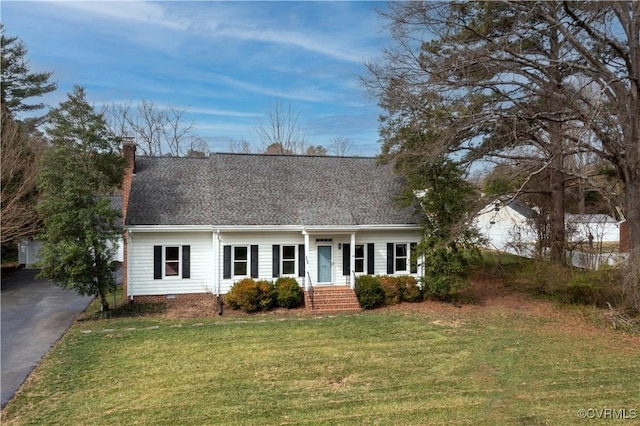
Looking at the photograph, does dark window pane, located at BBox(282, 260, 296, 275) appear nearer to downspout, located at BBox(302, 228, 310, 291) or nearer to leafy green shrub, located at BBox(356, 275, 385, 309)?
downspout, located at BBox(302, 228, 310, 291)

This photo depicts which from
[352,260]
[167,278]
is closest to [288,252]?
[352,260]

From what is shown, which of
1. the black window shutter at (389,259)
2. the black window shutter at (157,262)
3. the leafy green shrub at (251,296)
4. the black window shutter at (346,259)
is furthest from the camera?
the black window shutter at (389,259)

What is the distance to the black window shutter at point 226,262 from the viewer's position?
17578 mm

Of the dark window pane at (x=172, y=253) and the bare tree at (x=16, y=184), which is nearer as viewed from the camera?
the dark window pane at (x=172, y=253)

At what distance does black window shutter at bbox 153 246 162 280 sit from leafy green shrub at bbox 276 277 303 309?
14.8 ft

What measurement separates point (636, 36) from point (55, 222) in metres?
19.0

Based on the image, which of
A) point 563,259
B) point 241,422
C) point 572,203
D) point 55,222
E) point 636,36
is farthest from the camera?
point 572,203

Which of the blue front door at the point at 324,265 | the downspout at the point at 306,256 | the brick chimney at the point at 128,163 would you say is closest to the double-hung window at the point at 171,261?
the brick chimney at the point at 128,163

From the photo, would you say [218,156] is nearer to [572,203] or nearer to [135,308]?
[135,308]

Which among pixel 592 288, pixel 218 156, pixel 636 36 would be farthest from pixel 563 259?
pixel 218 156

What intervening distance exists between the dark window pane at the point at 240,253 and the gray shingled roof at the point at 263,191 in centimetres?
111

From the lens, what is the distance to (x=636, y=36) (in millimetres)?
13703

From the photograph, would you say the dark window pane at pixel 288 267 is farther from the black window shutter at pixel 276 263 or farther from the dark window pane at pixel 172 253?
the dark window pane at pixel 172 253

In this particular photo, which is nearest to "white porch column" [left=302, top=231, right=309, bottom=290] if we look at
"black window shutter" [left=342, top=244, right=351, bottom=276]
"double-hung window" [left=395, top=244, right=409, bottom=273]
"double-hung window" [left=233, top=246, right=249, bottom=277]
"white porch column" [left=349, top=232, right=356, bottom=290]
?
"black window shutter" [left=342, top=244, right=351, bottom=276]
